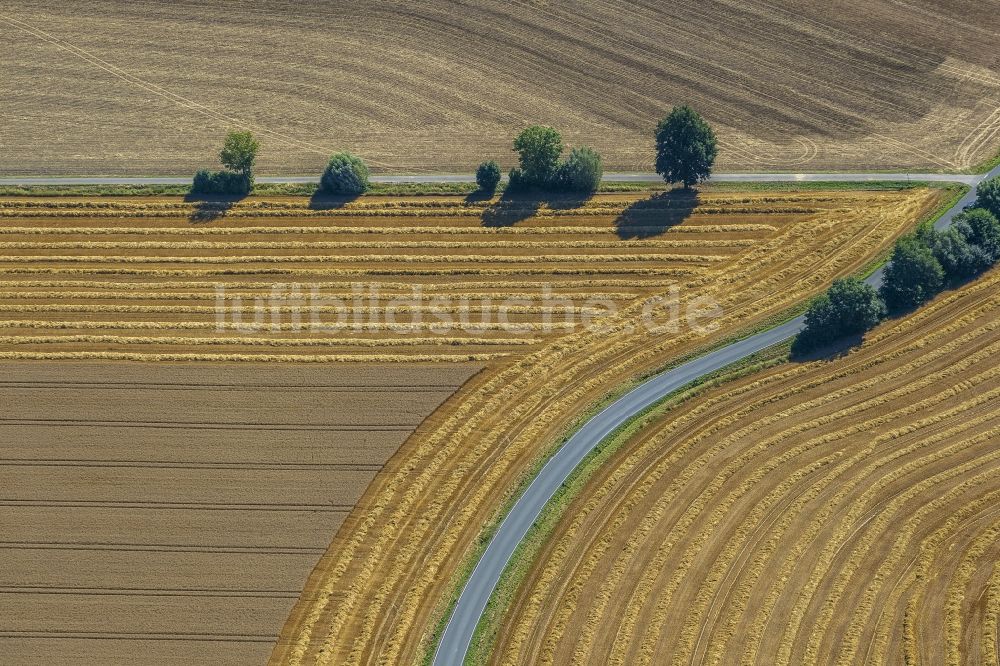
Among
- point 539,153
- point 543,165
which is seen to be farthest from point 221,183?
point 543,165

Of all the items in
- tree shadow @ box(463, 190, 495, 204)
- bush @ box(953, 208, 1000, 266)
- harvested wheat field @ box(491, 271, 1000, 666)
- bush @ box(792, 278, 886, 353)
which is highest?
tree shadow @ box(463, 190, 495, 204)

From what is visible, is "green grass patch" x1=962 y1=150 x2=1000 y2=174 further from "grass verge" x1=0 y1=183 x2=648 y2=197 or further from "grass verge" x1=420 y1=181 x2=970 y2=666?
"grass verge" x1=0 y1=183 x2=648 y2=197

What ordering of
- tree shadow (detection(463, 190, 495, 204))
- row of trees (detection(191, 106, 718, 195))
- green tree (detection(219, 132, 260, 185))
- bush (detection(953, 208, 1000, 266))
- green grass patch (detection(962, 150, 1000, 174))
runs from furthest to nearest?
tree shadow (detection(463, 190, 495, 204))
green grass patch (detection(962, 150, 1000, 174))
green tree (detection(219, 132, 260, 185))
row of trees (detection(191, 106, 718, 195))
bush (detection(953, 208, 1000, 266))

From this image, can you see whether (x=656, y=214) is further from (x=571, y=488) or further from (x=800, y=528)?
(x=800, y=528)

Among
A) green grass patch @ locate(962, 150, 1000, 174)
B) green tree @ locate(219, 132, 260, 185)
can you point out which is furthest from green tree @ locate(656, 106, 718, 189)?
green tree @ locate(219, 132, 260, 185)

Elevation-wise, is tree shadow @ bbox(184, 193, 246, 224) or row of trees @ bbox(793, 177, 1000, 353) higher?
tree shadow @ bbox(184, 193, 246, 224)

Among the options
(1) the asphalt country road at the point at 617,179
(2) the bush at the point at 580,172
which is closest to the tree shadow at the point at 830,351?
(1) the asphalt country road at the point at 617,179

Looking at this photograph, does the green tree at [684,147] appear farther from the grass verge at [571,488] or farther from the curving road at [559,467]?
the grass verge at [571,488]

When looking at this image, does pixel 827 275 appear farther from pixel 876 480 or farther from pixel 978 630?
pixel 978 630
